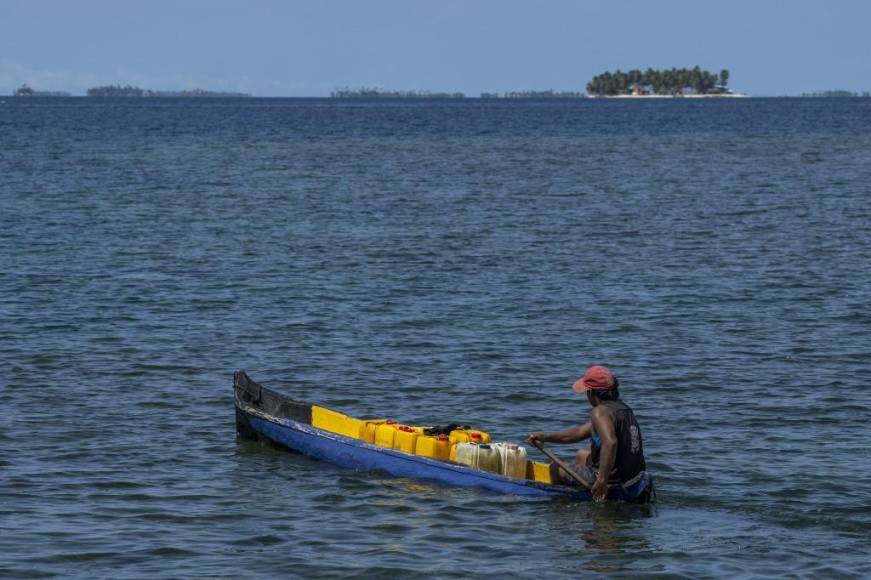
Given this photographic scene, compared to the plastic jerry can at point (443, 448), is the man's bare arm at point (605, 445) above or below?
above

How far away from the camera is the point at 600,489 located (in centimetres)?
1712

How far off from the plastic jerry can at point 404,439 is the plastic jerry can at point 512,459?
1.25 metres

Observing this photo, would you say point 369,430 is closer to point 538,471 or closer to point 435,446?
point 435,446

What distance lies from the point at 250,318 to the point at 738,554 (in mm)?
16185

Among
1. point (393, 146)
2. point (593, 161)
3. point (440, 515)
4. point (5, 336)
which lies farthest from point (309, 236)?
point (393, 146)

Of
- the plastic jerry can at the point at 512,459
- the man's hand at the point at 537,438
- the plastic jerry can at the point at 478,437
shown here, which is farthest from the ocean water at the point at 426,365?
the plastic jerry can at the point at 478,437

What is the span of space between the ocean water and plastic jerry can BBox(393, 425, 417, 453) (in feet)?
1.84

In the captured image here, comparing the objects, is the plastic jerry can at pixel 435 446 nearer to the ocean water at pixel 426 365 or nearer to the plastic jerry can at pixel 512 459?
the ocean water at pixel 426 365

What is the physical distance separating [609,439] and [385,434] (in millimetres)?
3554

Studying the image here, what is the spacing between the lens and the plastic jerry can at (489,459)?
18109 millimetres

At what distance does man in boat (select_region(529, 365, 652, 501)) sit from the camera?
1688 centimetres

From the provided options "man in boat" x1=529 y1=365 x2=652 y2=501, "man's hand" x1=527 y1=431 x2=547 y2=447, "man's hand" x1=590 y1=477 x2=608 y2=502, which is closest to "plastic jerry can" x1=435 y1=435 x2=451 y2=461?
"man's hand" x1=527 y1=431 x2=547 y2=447

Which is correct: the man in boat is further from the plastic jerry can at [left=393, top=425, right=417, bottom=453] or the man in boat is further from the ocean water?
the plastic jerry can at [left=393, top=425, right=417, bottom=453]

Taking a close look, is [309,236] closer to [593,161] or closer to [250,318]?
[250,318]
